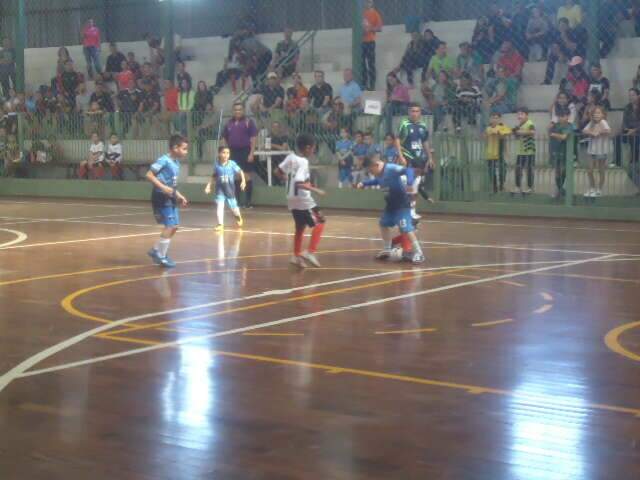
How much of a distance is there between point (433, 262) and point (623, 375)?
273 inches

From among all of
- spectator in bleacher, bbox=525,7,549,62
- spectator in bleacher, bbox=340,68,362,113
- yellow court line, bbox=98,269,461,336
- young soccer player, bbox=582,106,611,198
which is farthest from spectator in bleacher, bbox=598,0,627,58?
yellow court line, bbox=98,269,461,336

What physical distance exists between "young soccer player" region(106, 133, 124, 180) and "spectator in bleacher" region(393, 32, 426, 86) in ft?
24.6

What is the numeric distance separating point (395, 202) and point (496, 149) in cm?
861

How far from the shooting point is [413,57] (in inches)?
1055

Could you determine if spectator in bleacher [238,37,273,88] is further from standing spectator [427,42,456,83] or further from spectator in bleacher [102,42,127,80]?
standing spectator [427,42,456,83]

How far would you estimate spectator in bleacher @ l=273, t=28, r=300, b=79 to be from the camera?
2911cm

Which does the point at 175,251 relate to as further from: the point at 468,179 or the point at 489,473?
the point at 489,473

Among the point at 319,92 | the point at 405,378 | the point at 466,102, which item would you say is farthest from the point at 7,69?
the point at 405,378

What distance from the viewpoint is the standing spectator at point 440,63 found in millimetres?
25484

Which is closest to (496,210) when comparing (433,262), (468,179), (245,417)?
(468,179)

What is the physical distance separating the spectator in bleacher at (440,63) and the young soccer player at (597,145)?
457 centimetres

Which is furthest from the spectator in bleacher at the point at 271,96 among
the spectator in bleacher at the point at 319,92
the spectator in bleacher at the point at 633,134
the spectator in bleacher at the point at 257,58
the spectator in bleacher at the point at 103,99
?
the spectator in bleacher at the point at 633,134

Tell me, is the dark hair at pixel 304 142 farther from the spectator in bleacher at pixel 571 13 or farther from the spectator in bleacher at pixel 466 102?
the spectator in bleacher at pixel 571 13

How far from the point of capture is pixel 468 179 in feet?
77.8
